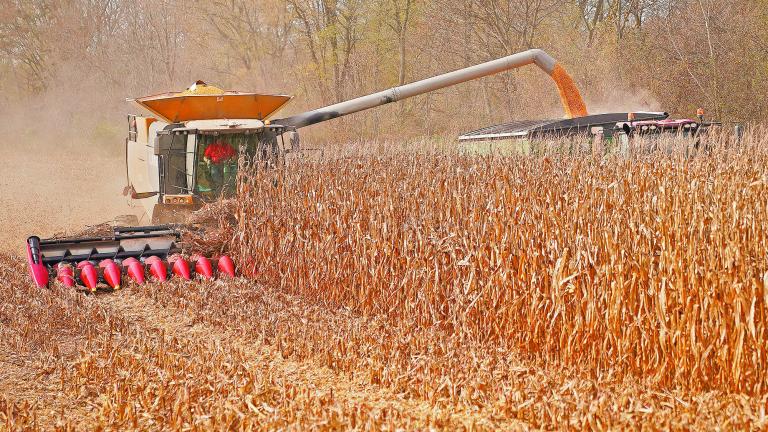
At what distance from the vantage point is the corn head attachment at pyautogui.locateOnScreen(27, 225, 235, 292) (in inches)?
341

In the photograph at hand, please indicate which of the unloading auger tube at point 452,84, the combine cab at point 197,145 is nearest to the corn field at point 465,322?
the combine cab at point 197,145

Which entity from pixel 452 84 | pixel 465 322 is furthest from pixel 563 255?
pixel 452 84

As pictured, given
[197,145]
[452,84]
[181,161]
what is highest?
[452,84]

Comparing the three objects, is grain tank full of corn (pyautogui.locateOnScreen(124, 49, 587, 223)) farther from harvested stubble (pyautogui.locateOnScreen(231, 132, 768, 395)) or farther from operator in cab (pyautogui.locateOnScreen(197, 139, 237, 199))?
harvested stubble (pyautogui.locateOnScreen(231, 132, 768, 395))

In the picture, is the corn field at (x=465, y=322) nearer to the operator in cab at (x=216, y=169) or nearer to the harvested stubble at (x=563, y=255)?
the harvested stubble at (x=563, y=255)

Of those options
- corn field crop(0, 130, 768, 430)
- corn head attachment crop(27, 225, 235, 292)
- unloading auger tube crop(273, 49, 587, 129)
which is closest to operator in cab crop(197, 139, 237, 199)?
corn head attachment crop(27, 225, 235, 292)

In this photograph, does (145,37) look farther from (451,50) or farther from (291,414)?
(291,414)

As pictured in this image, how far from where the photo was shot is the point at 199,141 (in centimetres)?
1041


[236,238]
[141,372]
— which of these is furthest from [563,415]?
[236,238]

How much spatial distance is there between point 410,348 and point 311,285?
8.46 ft

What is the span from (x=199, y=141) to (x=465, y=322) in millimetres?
5489

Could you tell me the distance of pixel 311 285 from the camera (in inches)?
320

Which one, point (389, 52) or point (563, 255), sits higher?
point (389, 52)

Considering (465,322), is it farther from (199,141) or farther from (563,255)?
(199,141)
